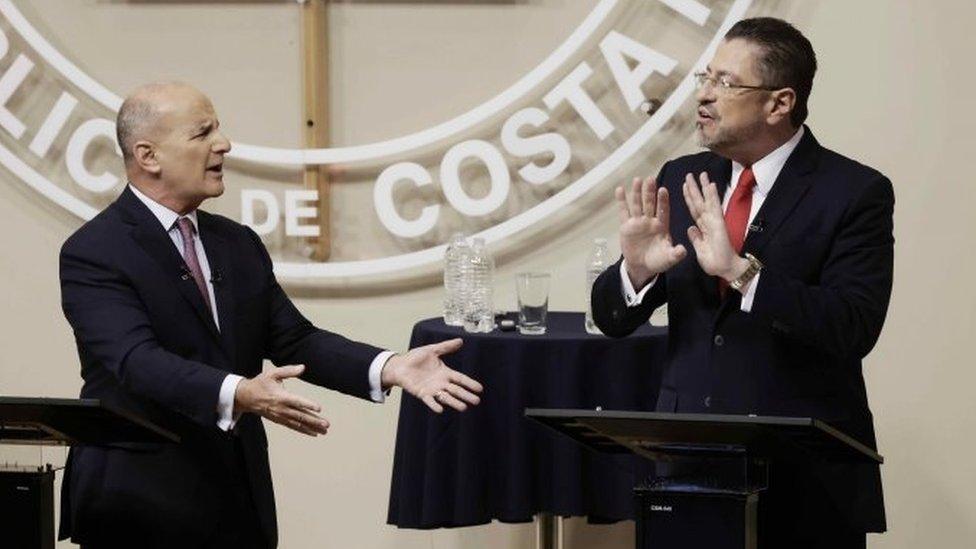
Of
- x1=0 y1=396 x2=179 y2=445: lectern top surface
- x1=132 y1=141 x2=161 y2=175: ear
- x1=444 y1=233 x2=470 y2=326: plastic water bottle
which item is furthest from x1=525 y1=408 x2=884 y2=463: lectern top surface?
x1=444 y1=233 x2=470 y2=326: plastic water bottle

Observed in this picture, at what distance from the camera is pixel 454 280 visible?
5.27 metres

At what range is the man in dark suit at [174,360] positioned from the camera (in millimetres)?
3512

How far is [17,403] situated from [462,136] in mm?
2546

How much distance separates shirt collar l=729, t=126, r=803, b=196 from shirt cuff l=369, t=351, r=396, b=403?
84 cm

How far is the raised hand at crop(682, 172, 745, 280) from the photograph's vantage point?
10.8 feet

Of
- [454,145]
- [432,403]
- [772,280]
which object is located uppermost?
[454,145]

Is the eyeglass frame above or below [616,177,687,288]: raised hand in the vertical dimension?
above

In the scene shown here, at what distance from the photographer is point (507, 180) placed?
5492 mm

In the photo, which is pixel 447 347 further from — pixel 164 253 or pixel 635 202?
pixel 164 253

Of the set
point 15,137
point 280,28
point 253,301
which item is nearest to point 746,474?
point 253,301

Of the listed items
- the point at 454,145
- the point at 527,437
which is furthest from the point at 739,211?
the point at 454,145

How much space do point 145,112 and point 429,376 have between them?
85 centimetres

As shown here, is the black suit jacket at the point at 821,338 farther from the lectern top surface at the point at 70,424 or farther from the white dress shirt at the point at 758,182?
the lectern top surface at the point at 70,424

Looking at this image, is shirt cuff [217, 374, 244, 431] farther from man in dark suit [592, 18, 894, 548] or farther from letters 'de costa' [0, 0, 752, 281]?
letters 'de costa' [0, 0, 752, 281]
